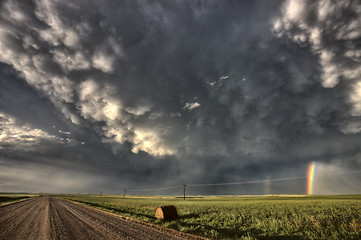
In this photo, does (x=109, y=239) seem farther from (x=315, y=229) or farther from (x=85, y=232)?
(x=315, y=229)

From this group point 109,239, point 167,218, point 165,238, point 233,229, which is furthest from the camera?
point 167,218

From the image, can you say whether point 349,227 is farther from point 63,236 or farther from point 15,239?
point 15,239

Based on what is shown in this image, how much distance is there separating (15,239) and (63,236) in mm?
2957

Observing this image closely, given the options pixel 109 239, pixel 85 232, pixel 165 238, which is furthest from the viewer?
pixel 85 232

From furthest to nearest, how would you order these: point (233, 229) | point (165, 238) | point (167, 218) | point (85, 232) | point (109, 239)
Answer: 1. point (167, 218)
2. point (233, 229)
3. point (85, 232)
4. point (165, 238)
5. point (109, 239)

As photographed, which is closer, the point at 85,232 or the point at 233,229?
the point at 85,232

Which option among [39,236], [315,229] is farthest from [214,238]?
[39,236]

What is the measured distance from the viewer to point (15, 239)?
11.9 m

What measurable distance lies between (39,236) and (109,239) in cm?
540

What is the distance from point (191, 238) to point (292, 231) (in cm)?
824

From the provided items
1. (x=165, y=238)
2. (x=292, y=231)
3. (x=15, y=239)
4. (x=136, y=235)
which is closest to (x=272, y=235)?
(x=292, y=231)

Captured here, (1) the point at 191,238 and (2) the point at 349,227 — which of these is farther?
(2) the point at 349,227

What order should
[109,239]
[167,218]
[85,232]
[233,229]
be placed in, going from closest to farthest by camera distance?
1. [109,239]
2. [85,232]
3. [233,229]
4. [167,218]

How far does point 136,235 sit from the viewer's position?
13164 mm
